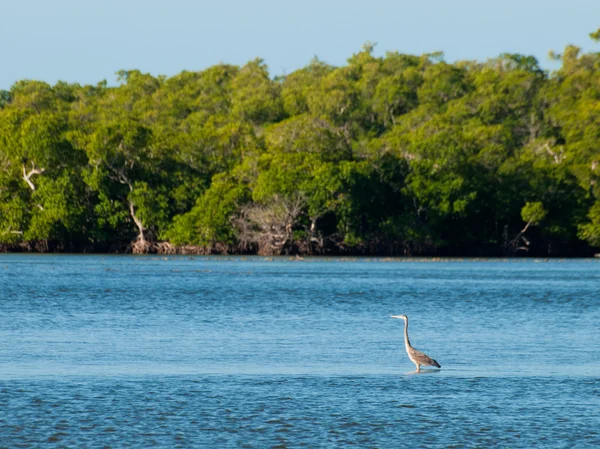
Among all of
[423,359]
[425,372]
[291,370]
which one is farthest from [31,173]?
[423,359]

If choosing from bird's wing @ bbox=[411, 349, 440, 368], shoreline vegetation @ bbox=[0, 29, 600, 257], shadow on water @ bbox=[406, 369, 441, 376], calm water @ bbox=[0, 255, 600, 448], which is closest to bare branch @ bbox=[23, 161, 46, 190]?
shoreline vegetation @ bbox=[0, 29, 600, 257]

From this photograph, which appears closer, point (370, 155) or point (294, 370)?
point (294, 370)

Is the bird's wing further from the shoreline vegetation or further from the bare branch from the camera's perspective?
the bare branch

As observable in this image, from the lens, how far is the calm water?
15.0 m

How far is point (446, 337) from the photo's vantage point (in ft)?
89.7

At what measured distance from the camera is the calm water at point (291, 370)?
Result: 49.2ft

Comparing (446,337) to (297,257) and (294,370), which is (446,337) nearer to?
(294,370)

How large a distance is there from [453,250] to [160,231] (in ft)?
71.8

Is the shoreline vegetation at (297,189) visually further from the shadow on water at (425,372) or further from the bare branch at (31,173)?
the shadow on water at (425,372)

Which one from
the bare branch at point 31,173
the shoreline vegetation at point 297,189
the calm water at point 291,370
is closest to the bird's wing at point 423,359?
the calm water at point 291,370

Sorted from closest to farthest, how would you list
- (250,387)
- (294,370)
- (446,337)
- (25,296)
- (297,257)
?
(250,387) < (294,370) < (446,337) < (25,296) < (297,257)

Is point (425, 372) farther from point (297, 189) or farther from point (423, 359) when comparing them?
point (297, 189)

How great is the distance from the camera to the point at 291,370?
20.4m

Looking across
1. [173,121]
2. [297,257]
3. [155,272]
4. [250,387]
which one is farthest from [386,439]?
[173,121]
